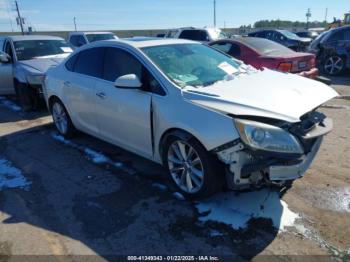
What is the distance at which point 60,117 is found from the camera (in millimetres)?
6098

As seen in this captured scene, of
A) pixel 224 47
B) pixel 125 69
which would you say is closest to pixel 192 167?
pixel 125 69

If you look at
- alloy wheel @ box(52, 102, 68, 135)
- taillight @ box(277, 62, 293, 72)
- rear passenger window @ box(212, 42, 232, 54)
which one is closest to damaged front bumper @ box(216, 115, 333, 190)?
alloy wheel @ box(52, 102, 68, 135)

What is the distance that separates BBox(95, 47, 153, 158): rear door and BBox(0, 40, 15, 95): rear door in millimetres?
5147

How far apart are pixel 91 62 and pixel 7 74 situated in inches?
192

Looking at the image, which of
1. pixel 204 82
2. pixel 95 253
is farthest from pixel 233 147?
pixel 95 253

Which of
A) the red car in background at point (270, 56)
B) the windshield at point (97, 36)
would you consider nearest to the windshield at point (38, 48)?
the red car in background at point (270, 56)

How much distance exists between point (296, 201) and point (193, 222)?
1.17 m

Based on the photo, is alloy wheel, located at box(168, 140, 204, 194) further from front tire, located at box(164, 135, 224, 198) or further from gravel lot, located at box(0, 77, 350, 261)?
gravel lot, located at box(0, 77, 350, 261)

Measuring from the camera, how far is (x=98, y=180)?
4.44 meters

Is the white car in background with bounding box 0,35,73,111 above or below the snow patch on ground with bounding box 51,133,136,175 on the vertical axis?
above

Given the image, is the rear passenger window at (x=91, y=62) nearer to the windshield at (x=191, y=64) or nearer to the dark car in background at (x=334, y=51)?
the windshield at (x=191, y=64)

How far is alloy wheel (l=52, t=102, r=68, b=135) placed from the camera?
19.5 feet

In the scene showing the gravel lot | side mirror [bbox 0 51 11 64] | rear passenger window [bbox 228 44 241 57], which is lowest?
the gravel lot

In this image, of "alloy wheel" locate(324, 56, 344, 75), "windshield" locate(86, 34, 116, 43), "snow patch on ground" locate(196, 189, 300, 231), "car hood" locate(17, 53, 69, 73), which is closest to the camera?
"snow patch on ground" locate(196, 189, 300, 231)
